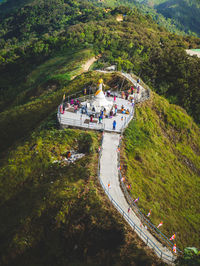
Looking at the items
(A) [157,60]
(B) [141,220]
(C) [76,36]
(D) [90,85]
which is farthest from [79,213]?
(C) [76,36]

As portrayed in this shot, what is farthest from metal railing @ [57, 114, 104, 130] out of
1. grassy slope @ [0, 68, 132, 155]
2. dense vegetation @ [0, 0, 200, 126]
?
dense vegetation @ [0, 0, 200, 126]

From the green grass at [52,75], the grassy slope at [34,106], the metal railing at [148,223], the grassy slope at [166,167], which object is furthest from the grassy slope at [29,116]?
the metal railing at [148,223]

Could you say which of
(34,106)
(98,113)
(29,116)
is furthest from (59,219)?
(34,106)

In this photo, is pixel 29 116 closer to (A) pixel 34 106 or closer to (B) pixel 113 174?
(A) pixel 34 106

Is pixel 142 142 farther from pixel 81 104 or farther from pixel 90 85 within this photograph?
pixel 90 85

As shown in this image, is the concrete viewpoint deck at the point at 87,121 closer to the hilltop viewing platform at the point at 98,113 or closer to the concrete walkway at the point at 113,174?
the hilltop viewing platform at the point at 98,113
